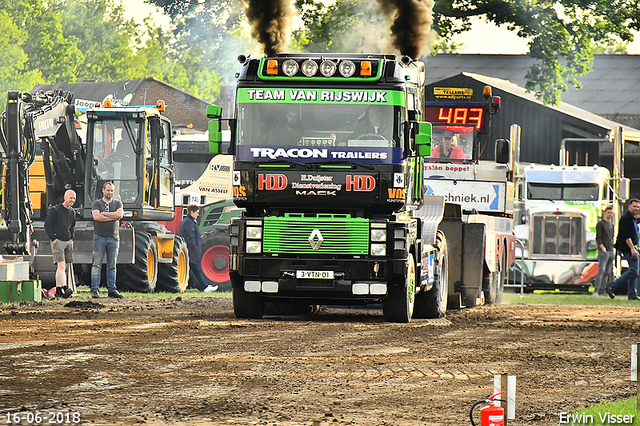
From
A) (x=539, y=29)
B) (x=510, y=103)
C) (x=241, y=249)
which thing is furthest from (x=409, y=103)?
(x=510, y=103)

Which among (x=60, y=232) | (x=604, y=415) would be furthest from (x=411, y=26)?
(x=604, y=415)

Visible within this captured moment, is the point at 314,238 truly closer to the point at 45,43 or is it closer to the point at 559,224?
the point at 559,224

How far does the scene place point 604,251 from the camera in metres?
26.0

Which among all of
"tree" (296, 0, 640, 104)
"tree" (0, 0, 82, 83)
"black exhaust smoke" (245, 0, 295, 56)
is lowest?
"black exhaust smoke" (245, 0, 295, 56)

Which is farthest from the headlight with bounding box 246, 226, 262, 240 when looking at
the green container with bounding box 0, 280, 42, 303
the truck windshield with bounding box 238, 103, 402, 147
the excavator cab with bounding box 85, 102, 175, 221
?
the excavator cab with bounding box 85, 102, 175, 221

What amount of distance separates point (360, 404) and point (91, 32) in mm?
88764

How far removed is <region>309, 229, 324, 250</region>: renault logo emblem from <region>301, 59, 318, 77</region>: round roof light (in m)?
2.03

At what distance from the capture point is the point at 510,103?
4319cm

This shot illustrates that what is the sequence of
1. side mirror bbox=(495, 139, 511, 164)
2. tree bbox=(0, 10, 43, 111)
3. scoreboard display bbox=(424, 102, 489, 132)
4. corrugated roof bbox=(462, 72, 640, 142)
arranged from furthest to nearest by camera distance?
1. tree bbox=(0, 10, 43, 111)
2. corrugated roof bbox=(462, 72, 640, 142)
3. scoreboard display bbox=(424, 102, 489, 132)
4. side mirror bbox=(495, 139, 511, 164)

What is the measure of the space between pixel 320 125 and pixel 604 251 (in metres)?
12.9

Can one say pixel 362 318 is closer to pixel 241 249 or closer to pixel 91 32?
pixel 241 249

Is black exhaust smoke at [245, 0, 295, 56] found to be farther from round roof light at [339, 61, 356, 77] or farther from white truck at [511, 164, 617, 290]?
white truck at [511, 164, 617, 290]

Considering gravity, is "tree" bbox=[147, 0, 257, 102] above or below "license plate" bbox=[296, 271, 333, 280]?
above

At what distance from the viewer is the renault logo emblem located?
15016 mm
